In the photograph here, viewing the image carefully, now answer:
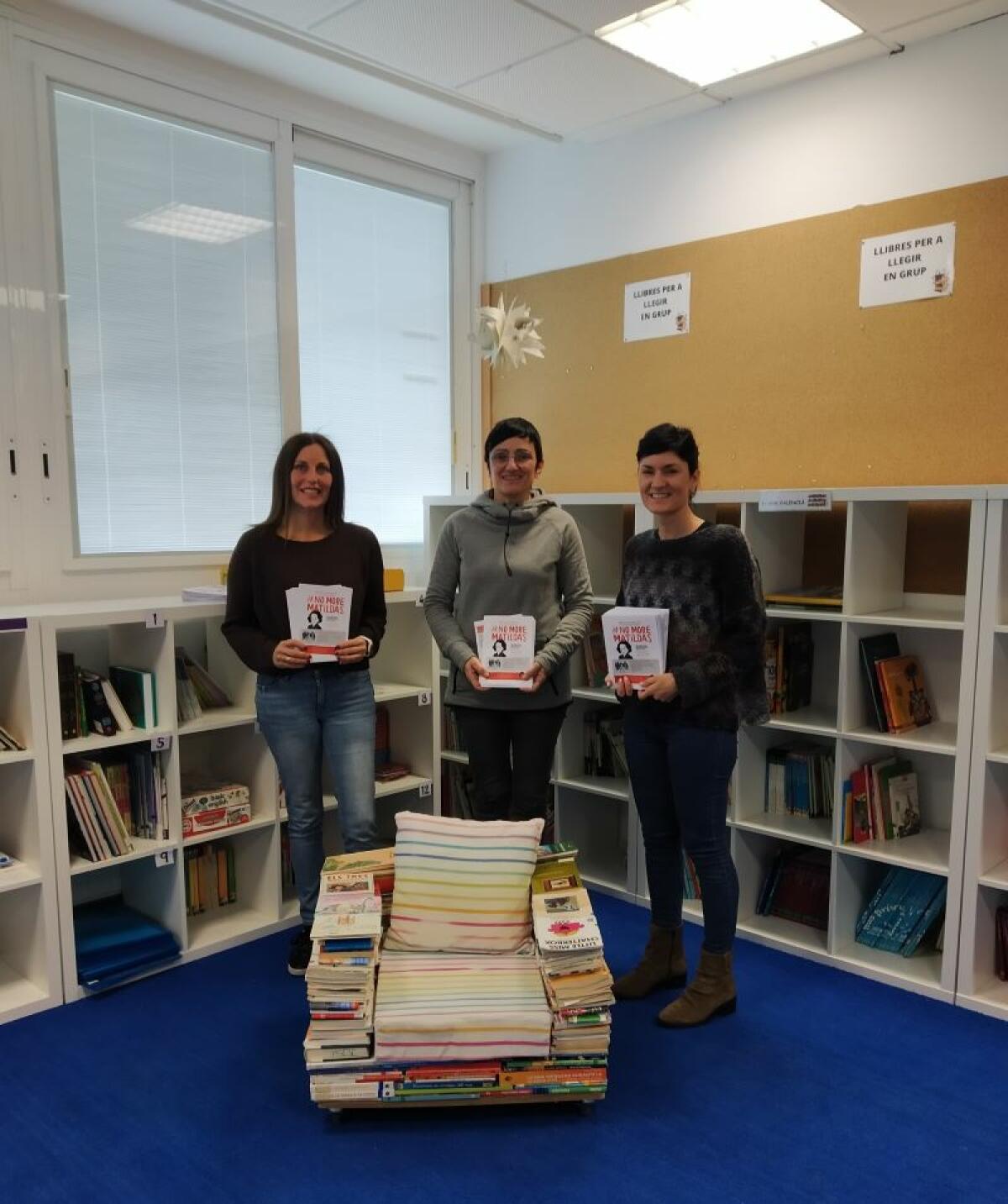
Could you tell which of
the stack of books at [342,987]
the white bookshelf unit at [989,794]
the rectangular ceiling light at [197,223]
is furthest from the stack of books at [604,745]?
the rectangular ceiling light at [197,223]

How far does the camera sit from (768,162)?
328 centimetres

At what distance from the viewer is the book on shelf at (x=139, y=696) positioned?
113 inches

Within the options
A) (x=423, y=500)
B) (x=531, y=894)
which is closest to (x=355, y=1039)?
(x=531, y=894)

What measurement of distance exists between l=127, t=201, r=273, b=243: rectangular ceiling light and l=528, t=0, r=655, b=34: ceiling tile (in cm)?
130

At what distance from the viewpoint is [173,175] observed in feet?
10.7

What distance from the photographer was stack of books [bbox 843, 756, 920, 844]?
9.68 ft

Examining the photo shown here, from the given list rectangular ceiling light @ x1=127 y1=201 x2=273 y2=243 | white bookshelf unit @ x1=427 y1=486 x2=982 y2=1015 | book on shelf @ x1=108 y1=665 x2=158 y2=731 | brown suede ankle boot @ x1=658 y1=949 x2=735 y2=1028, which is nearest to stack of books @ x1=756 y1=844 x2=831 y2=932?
white bookshelf unit @ x1=427 y1=486 x2=982 y2=1015

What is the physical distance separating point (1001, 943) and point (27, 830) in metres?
2.82

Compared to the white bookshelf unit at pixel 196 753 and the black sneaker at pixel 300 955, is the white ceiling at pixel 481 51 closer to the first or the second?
the white bookshelf unit at pixel 196 753

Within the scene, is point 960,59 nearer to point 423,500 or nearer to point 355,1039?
point 423,500

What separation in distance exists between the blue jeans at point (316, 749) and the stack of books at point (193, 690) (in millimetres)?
344

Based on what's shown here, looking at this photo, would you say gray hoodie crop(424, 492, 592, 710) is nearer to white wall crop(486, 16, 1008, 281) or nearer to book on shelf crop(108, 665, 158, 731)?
book on shelf crop(108, 665, 158, 731)

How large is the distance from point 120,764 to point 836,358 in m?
2.64

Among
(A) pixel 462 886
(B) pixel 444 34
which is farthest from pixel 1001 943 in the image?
(B) pixel 444 34
